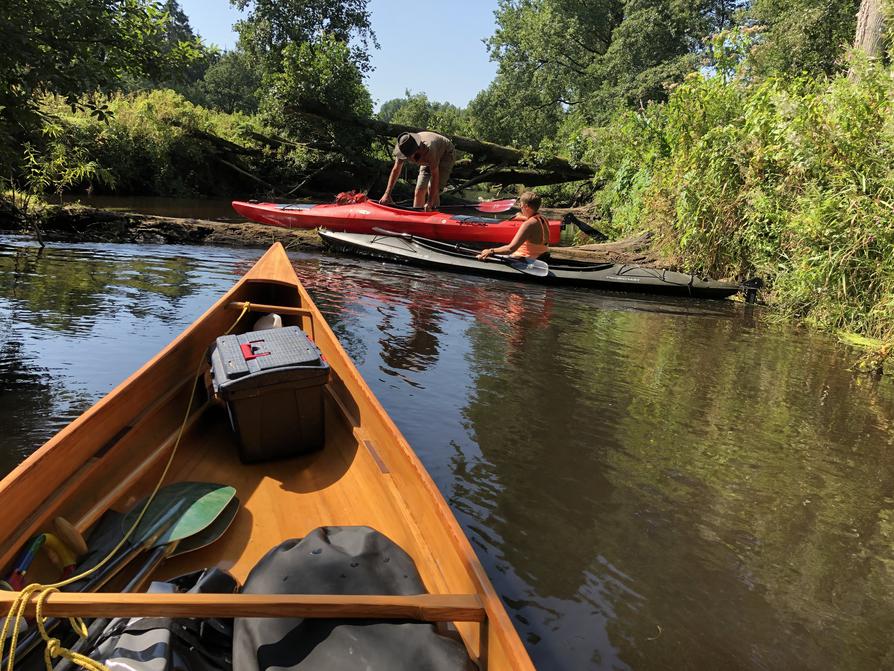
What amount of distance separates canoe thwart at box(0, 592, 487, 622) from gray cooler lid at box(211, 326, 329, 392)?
4.58 ft

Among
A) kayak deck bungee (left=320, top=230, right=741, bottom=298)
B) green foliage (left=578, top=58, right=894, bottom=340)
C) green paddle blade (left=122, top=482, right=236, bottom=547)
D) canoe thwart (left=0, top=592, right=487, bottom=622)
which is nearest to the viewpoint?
canoe thwart (left=0, top=592, right=487, bottom=622)

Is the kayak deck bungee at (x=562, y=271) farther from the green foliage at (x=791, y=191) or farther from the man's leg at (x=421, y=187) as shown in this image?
the man's leg at (x=421, y=187)

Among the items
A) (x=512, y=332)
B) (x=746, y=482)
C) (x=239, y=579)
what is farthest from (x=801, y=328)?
(x=239, y=579)

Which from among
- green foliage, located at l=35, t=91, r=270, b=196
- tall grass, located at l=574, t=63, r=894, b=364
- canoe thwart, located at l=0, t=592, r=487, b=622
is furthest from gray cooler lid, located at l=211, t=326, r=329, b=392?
green foliage, located at l=35, t=91, r=270, b=196

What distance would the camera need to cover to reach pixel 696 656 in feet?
7.23

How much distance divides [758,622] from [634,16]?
32.5m

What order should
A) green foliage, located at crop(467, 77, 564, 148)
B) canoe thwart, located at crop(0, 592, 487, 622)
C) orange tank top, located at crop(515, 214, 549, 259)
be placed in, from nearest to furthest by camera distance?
canoe thwart, located at crop(0, 592, 487, 622) → orange tank top, located at crop(515, 214, 549, 259) → green foliage, located at crop(467, 77, 564, 148)

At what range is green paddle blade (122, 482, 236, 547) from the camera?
2186 millimetres

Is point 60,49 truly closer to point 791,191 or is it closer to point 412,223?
point 412,223

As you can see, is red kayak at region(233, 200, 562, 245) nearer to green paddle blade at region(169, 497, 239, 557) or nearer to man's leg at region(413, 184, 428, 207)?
man's leg at region(413, 184, 428, 207)

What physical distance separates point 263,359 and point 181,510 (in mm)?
836

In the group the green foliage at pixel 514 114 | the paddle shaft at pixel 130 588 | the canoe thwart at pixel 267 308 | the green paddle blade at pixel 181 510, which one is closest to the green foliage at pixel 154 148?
the canoe thwart at pixel 267 308

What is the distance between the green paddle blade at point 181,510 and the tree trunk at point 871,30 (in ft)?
37.7

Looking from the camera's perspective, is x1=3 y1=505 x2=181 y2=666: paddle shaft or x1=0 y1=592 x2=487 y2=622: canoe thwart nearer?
x1=0 y1=592 x2=487 y2=622: canoe thwart
